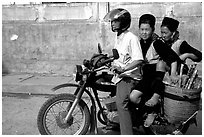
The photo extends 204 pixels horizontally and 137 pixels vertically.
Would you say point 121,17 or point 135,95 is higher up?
point 121,17

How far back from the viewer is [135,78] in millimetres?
3227

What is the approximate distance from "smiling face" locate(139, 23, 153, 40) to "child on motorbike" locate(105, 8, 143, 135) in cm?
21

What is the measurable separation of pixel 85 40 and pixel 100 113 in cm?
373

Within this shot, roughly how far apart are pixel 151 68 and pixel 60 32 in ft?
13.8

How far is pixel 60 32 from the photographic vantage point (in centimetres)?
713

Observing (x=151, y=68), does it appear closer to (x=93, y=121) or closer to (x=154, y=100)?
(x=154, y=100)

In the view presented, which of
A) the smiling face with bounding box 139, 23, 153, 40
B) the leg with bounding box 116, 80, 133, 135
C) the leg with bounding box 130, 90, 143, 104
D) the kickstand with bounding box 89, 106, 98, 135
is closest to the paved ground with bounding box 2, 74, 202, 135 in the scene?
the kickstand with bounding box 89, 106, 98, 135

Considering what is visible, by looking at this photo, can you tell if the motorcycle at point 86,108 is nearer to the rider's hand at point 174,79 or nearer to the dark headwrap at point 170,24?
the rider's hand at point 174,79

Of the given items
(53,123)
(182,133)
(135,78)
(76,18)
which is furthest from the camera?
(76,18)

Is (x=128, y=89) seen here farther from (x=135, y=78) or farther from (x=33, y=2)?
(x=33, y=2)

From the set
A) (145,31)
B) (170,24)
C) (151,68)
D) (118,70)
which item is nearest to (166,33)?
(170,24)

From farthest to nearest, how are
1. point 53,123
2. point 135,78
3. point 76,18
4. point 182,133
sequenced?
point 76,18 → point 53,123 → point 182,133 → point 135,78

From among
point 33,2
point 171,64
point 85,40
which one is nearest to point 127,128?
point 171,64

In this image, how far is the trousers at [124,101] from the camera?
3217 millimetres
